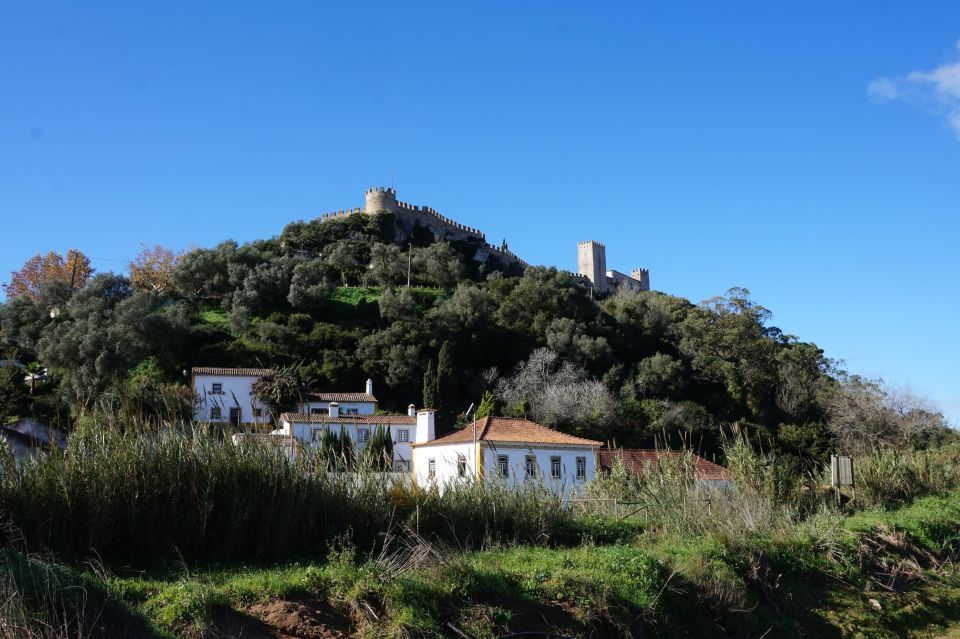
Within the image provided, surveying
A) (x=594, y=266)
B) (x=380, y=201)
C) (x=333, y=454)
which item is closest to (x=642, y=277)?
(x=594, y=266)

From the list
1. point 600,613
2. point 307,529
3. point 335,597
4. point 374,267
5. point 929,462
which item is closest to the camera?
point 335,597

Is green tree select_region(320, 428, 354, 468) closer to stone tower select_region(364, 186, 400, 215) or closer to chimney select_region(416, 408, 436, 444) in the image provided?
chimney select_region(416, 408, 436, 444)

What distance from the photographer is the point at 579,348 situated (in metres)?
52.0

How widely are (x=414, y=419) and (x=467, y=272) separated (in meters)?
37.9

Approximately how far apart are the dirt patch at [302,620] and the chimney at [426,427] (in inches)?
926

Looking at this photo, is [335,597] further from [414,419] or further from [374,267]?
[374,267]

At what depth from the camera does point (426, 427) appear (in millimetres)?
30859

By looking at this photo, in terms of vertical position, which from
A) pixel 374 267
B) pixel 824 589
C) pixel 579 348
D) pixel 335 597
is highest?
pixel 374 267

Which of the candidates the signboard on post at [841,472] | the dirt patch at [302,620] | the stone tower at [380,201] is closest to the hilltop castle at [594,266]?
the stone tower at [380,201]

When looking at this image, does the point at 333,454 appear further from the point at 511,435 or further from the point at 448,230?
the point at 448,230

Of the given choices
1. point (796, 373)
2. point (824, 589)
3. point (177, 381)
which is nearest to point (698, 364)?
point (796, 373)

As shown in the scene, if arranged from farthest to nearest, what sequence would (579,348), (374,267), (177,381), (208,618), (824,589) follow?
1. (374,267)
2. (579,348)
3. (177,381)
4. (824,589)
5. (208,618)

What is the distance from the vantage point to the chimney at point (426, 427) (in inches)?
1208

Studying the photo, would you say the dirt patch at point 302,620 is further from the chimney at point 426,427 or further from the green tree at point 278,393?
the green tree at point 278,393
